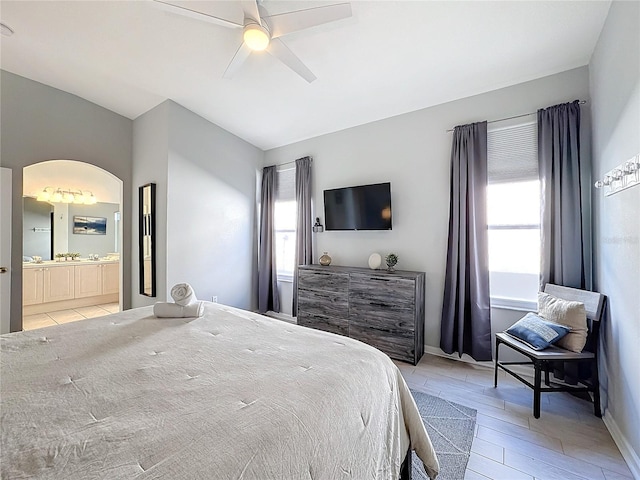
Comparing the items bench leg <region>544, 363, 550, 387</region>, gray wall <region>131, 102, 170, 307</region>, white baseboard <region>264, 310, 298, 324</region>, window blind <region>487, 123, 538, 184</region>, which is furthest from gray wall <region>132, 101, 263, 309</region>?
bench leg <region>544, 363, 550, 387</region>

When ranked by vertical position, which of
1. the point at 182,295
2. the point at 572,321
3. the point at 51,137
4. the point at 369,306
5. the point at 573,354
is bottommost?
the point at 573,354

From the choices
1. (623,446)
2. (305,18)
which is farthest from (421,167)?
(623,446)

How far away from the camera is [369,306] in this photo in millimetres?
3320

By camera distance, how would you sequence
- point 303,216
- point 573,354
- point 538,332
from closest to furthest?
point 573,354 → point 538,332 → point 303,216

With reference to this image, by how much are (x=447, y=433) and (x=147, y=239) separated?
13.3 feet

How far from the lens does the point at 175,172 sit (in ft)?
12.3

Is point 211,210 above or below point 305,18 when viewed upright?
below

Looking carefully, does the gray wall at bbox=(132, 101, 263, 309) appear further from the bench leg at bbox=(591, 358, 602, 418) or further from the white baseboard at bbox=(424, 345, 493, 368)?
the bench leg at bbox=(591, 358, 602, 418)

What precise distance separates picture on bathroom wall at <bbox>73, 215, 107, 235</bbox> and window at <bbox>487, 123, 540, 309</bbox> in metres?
7.72

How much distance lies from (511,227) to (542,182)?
500 millimetres

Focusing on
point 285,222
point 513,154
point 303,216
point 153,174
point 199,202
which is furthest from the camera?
point 285,222

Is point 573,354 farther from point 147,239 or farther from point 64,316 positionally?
point 64,316

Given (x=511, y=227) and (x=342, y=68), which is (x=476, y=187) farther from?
(x=342, y=68)

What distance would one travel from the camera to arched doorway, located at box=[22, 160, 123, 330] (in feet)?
16.3
